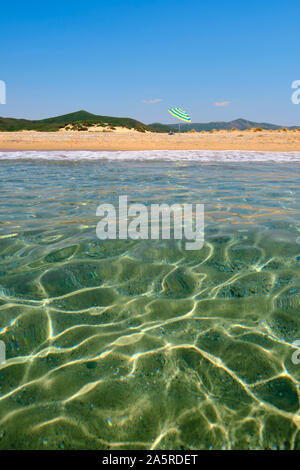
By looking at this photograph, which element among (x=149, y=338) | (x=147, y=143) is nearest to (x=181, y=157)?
(x=147, y=143)

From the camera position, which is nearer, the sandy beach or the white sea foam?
the white sea foam

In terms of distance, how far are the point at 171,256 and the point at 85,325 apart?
1119 millimetres

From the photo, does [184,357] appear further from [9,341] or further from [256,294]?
[9,341]

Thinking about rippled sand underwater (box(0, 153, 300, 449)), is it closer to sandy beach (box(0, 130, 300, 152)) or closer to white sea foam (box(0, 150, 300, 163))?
white sea foam (box(0, 150, 300, 163))

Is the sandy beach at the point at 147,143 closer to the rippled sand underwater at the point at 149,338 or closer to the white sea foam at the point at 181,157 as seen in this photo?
the white sea foam at the point at 181,157

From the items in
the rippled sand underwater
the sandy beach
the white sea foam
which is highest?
the sandy beach

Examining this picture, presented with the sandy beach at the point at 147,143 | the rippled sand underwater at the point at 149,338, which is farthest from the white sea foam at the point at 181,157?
the rippled sand underwater at the point at 149,338

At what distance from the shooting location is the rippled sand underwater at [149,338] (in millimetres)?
1286

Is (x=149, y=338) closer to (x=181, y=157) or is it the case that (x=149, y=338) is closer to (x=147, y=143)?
(x=181, y=157)

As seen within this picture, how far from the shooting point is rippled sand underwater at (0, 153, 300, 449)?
4.22 ft

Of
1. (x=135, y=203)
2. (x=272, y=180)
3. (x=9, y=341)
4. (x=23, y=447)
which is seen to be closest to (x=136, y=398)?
(x=23, y=447)

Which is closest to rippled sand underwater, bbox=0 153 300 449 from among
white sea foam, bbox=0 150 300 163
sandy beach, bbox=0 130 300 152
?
white sea foam, bbox=0 150 300 163

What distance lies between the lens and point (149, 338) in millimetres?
1787

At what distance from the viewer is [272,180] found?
681 centimetres
